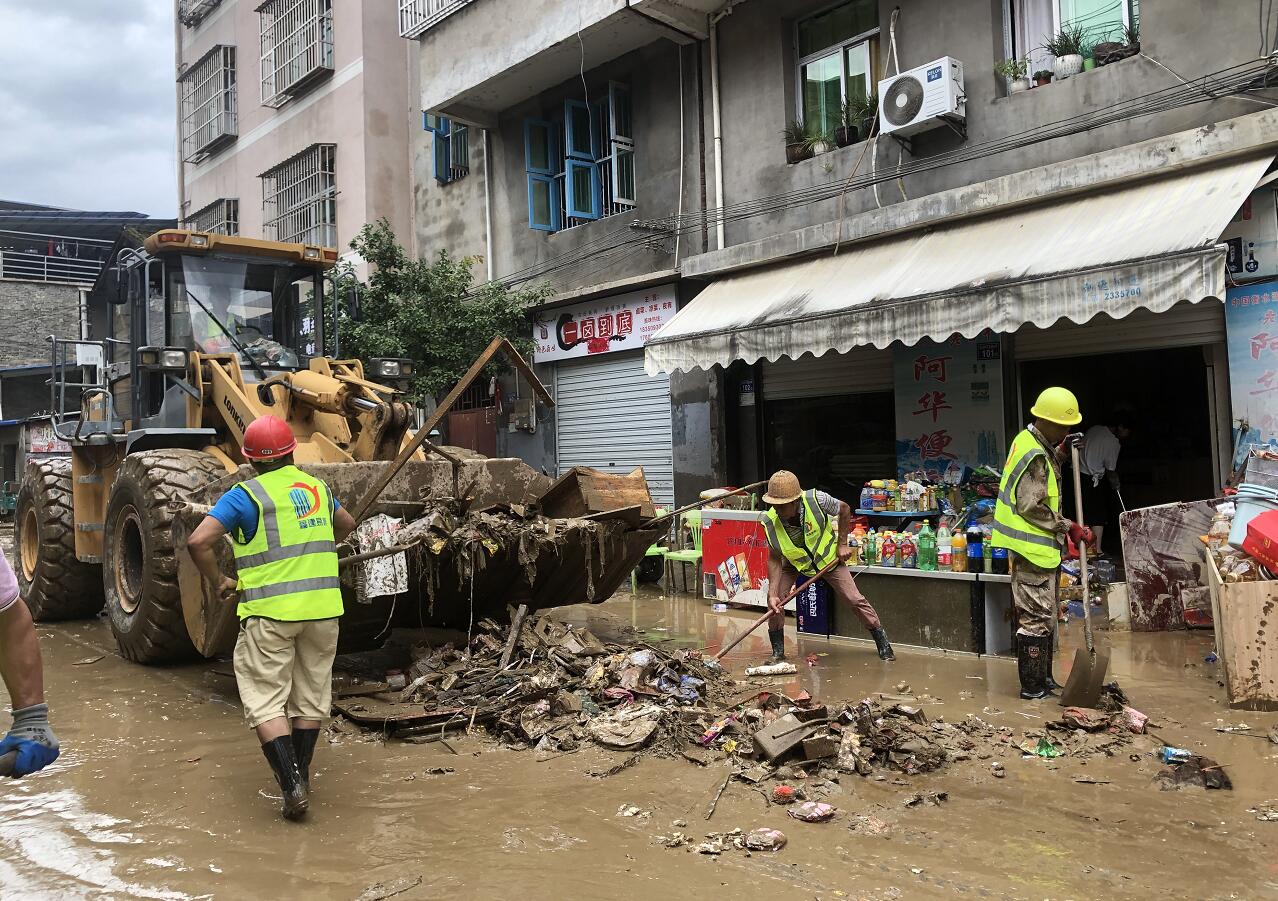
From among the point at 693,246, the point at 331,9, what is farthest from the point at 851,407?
the point at 331,9

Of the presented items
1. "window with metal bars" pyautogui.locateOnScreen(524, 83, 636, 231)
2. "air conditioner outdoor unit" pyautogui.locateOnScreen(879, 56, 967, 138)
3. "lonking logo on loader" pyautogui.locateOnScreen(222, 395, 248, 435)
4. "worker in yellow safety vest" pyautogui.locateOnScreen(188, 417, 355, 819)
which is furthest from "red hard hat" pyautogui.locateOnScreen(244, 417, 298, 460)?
"window with metal bars" pyautogui.locateOnScreen(524, 83, 636, 231)

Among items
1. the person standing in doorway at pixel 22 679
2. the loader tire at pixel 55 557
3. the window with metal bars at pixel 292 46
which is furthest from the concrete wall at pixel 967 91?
the window with metal bars at pixel 292 46

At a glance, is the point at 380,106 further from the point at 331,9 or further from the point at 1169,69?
the point at 1169,69

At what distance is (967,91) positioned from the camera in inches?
363

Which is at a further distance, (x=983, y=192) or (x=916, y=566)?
(x=983, y=192)

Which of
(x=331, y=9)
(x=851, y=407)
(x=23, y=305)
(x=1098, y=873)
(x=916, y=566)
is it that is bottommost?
(x=1098, y=873)

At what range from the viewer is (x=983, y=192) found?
8.70 metres

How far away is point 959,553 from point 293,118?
17.1m

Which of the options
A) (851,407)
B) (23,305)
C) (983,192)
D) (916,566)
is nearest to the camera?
(916,566)

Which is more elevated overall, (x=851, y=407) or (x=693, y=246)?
(x=693, y=246)

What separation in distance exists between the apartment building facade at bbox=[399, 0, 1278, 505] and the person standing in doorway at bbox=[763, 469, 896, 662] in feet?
6.80

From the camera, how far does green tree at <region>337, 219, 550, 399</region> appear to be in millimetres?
12672

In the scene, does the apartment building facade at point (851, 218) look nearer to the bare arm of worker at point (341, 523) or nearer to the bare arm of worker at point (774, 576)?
the bare arm of worker at point (774, 576)

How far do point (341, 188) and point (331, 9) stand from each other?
11.6ft
